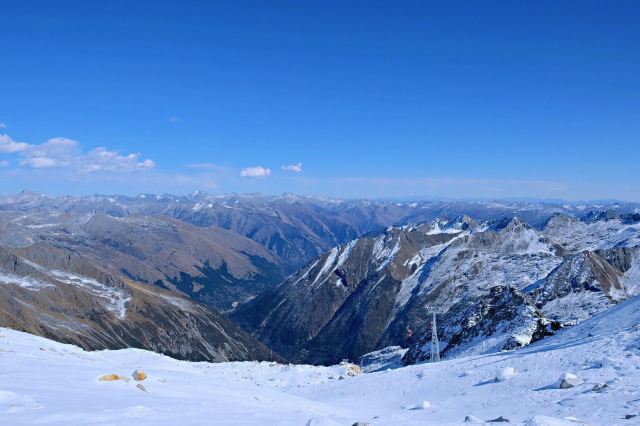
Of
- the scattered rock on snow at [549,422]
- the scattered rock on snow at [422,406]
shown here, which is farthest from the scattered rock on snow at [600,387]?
the scattered rock on snow at [422,406]

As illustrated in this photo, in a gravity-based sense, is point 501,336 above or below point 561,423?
below

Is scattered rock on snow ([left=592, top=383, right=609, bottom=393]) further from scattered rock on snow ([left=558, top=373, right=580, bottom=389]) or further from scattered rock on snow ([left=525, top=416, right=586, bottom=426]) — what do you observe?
scattered rock on snow ([left=525, top=416, right=586, bottom=426])

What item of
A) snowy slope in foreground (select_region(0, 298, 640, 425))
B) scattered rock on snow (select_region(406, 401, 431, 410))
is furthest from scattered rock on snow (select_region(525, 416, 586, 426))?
scattered rock on snow (select_region(406, 401, 431, 410))

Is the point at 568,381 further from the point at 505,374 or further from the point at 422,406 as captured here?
the point at 422,406

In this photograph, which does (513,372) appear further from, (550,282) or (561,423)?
(550,282)

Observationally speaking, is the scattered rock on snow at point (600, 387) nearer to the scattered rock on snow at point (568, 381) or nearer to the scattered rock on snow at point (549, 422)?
the scattered rock on snow at point (568, 381)

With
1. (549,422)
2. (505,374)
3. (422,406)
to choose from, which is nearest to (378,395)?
(422,406)

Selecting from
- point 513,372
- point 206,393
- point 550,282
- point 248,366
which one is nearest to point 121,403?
point 206,393

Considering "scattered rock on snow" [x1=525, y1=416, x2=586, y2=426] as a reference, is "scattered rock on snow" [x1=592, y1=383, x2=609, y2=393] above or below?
below
